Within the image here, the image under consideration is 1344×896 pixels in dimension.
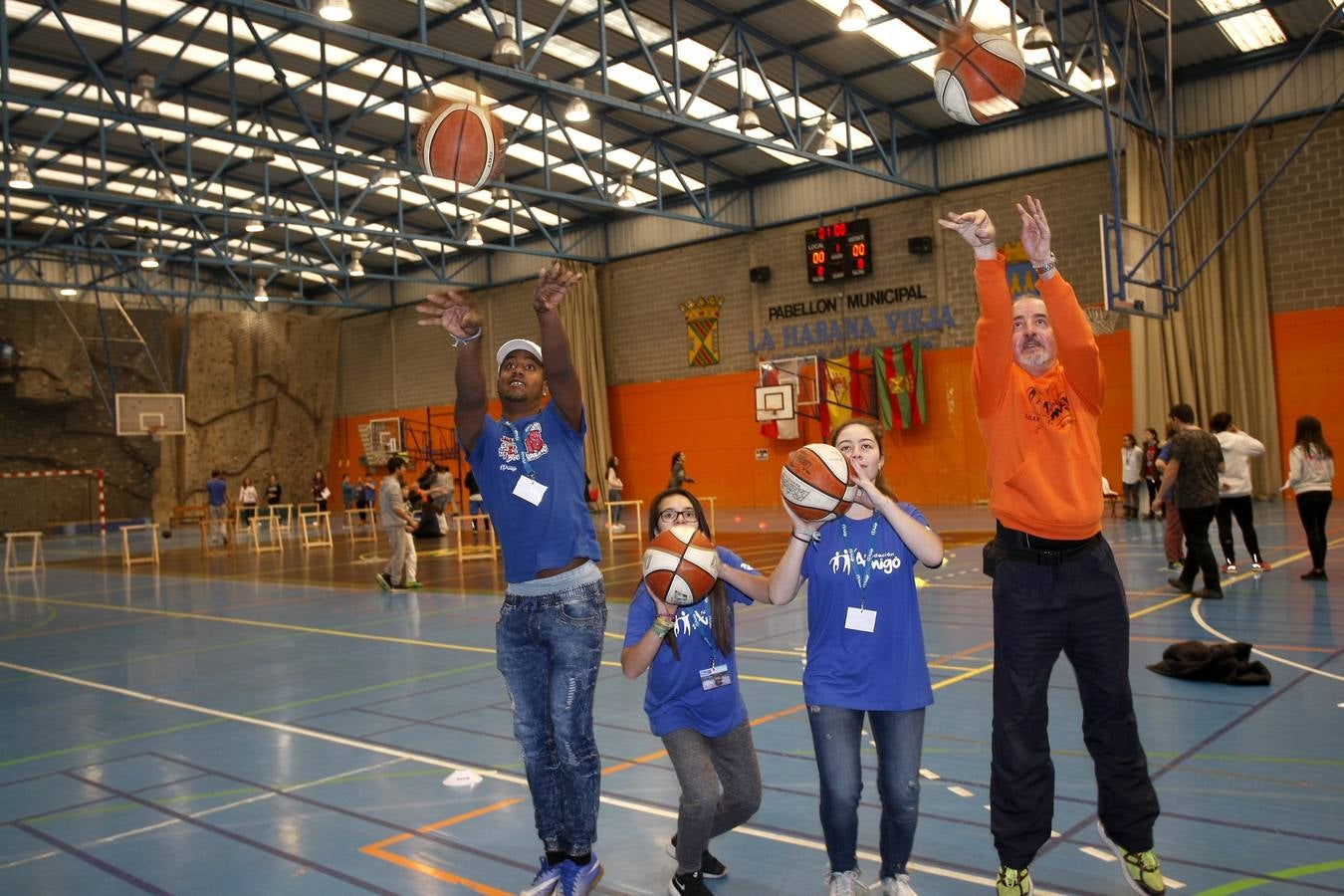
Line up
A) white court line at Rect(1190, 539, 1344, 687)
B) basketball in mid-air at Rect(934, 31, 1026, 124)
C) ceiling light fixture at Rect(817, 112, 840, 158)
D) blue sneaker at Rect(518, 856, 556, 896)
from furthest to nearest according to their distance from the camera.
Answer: ceiling light fixture at Rect(817, 112, 840, 158)
basketball in mid-air at Rect(934, 31, 1026, 124)
white court line at Rect(1190, 539, 1344, 687)
blue sneaker at Rect(518, 856, 556, 896)

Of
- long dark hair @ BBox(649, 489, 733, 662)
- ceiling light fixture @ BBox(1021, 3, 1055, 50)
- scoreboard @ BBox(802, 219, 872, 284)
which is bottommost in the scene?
long dark hair @ BBox(649, 489, 733, 662)

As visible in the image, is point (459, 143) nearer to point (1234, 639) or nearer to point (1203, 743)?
point (1203, 743)

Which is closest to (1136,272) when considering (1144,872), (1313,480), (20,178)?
(1313,480)

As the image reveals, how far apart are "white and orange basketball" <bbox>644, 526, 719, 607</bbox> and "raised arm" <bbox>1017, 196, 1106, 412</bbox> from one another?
1.34 m

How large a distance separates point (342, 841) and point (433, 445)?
31.8 metres

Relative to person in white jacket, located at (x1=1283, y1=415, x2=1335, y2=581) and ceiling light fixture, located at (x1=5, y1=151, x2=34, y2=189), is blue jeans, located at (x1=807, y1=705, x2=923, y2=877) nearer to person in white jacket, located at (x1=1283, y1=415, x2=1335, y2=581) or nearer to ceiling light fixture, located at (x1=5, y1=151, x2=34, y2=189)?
person in white jacket, located at (x1=1283, y1=415, x2=1335, y2=581)

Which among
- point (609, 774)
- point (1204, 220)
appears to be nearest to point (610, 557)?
point (609, 774)

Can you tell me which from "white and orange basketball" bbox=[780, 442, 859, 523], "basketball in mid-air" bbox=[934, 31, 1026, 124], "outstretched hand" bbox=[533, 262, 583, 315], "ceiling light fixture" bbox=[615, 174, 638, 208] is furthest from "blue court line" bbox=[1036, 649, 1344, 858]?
"ceiling light fixture" bbox=[615, 174, 638, 208]

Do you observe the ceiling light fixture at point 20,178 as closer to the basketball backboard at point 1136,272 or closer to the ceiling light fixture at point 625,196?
the ceiling light fixture at point 625,196

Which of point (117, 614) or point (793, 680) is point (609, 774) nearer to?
point (793, 680)

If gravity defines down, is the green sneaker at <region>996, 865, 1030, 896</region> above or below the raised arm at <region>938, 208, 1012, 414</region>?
below

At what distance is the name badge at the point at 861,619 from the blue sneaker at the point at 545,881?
4.50 feet

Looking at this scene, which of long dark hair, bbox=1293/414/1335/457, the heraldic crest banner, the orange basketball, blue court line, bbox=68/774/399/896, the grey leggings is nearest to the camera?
the grey leggings

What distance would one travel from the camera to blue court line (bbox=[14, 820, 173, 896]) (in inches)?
161
